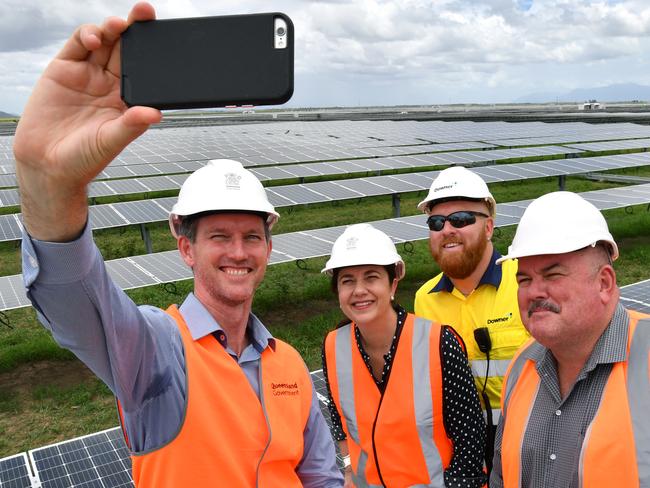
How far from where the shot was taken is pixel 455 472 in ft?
9.29

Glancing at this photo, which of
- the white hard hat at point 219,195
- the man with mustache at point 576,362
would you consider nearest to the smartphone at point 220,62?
the white hard hat at point 219,195

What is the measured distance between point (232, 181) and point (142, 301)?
28.1 ft

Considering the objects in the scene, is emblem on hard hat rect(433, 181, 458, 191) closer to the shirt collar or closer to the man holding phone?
the man holding phone

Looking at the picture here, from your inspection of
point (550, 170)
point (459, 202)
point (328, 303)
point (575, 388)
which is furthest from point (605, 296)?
point (550, 170)

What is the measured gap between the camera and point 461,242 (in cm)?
336

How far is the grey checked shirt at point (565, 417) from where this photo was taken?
204 cm

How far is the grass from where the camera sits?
263 inches

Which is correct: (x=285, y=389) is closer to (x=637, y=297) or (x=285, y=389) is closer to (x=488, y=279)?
(x=488, y=279)

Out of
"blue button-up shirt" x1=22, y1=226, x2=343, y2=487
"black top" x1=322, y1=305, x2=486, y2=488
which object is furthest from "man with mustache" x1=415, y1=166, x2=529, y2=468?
"blue button-up shirt" x1=22, y1=226, x2=343, y2=487

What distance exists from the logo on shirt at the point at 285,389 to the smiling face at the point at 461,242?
1.41 meters

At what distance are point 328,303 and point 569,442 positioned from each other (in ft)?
26.3

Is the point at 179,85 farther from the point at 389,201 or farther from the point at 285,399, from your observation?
the point at 389,201

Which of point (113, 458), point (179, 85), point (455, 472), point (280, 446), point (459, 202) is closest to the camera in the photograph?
point (179, 85)

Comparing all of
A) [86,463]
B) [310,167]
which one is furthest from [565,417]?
[310,167]
